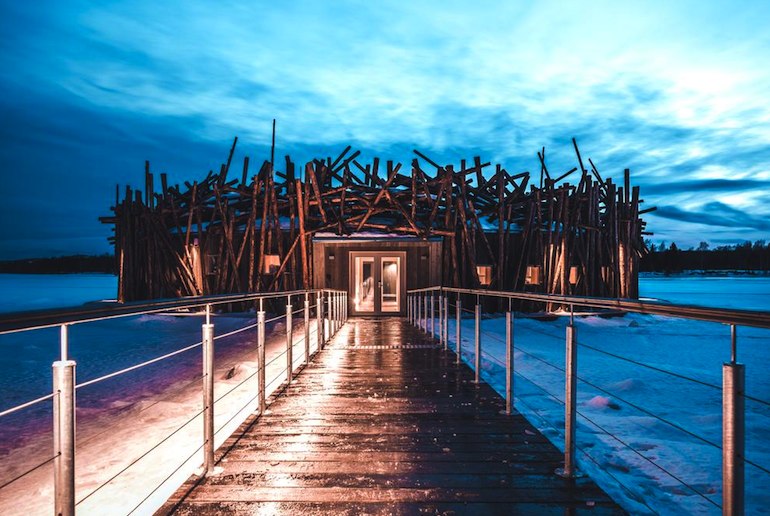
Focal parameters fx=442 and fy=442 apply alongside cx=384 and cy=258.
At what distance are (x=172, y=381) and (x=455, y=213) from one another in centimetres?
1111

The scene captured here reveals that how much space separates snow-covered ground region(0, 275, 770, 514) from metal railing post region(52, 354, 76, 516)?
0.29 ft

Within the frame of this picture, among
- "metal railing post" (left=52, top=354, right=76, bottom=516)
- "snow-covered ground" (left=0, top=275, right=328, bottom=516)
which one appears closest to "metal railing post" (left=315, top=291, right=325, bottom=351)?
"snow-covered ground" (left=0, top=275, right=328, bottom=516)

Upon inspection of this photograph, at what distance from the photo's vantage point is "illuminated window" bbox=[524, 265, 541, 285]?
1670 centimetres

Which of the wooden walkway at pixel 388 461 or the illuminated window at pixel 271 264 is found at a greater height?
the illuminated window at pixel 271 264

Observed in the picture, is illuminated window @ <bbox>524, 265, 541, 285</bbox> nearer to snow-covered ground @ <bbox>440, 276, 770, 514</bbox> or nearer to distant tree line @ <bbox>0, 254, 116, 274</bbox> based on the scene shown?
snow-covered ground @ <bbox>440, 276, 770, 514</bbox>

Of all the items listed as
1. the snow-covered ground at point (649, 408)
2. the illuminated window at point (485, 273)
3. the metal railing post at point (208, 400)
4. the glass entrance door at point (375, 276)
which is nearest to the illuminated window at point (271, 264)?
the glass entrance door at point (375, 276)

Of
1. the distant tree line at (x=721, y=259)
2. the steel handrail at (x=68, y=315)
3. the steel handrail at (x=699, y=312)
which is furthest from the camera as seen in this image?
the distant tree line at (x=721, y=259)

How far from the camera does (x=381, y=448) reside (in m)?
3.24

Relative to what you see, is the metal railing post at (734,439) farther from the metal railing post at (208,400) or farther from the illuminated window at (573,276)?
the illuminated window at (573,276)

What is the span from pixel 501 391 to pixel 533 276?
39.9ft

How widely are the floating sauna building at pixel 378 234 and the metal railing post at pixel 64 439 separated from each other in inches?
556

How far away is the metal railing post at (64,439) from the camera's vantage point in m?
1.66

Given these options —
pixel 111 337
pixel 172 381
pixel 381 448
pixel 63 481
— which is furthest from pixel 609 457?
pixel 111 337

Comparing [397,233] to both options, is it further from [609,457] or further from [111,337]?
[609,457]
